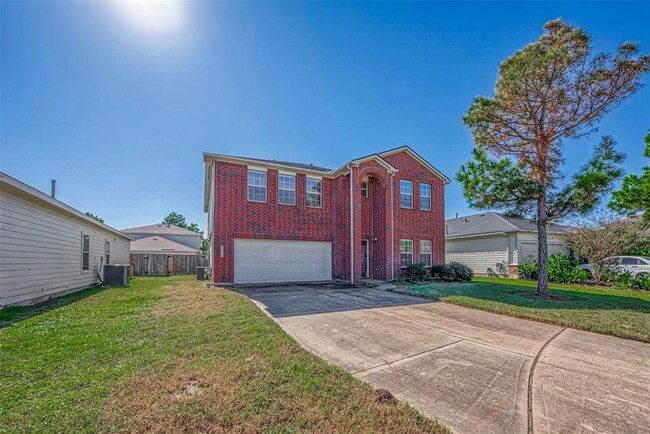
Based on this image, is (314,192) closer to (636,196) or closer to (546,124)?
(546,124)

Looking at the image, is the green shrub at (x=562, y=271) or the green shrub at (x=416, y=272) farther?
the green shrub at (x=562, y=271)

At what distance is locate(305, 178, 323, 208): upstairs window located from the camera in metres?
14.0

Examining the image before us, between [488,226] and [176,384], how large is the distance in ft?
70.8

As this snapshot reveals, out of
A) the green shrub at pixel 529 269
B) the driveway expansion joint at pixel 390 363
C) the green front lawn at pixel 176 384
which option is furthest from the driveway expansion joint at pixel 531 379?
the green shrub at pixel 529 269

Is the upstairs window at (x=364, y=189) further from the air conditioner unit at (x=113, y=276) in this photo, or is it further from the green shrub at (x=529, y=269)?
the air conditioner unit at (x=113, y=276)

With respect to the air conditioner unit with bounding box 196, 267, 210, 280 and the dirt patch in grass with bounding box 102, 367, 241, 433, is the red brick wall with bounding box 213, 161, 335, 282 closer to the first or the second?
the air conditioner unit with bounding box 196, 267, 210, 280

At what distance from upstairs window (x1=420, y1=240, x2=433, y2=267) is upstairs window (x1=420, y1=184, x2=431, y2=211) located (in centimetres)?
185

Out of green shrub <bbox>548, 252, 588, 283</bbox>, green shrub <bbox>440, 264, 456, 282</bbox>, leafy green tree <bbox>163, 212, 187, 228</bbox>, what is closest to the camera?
green shrub <bbox>440, 264, 456, 282</bbox>

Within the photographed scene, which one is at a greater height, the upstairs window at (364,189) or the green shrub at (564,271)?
the upstairs window at (364,189)

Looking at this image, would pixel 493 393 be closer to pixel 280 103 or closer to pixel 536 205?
pixel 536 205

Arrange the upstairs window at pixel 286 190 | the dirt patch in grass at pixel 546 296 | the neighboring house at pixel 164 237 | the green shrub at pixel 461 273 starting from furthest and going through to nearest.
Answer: the neighboring house at pixel 164 237
the green shrub at pixel 461 273
the upstairs window at pixel 286 190
the dirt patch in grass at pixel 546 296

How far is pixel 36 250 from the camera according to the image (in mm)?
7926

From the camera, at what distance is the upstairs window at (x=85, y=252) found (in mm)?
11586

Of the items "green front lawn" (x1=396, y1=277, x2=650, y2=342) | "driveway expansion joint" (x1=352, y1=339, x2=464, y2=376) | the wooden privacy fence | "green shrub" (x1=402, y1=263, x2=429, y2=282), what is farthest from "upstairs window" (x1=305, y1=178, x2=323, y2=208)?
the wooden privacy fence
